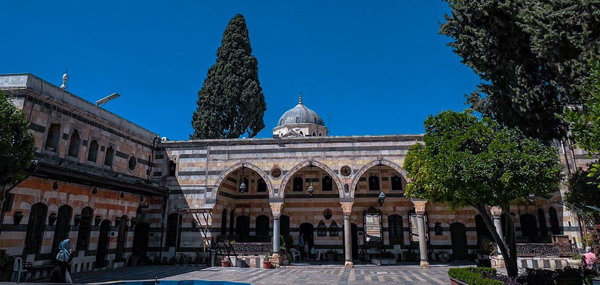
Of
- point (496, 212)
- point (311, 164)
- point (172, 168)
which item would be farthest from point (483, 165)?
point (172, 168)

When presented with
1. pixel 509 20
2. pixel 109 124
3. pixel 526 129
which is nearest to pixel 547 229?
pixel 526 129

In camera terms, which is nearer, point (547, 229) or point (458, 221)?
point (547, 229)

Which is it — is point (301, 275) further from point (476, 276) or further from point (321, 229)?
point (476, 276)

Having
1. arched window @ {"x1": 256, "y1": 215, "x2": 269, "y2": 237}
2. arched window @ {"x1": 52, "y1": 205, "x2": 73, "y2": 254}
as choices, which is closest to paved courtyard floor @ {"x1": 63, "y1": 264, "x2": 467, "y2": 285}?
arched window @ {"x1": 52, "y1": 205, "x2": 73, "y2": 254}

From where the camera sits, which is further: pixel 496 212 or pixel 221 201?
pixel 221 201

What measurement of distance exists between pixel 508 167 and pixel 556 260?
424 inches

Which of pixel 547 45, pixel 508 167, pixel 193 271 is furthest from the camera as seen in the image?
pixel 193 271

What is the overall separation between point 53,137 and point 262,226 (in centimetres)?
1215

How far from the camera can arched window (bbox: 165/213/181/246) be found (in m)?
19.6

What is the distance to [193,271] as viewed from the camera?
1616 centimetres

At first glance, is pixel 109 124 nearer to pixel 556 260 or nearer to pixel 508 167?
pixel 508 167

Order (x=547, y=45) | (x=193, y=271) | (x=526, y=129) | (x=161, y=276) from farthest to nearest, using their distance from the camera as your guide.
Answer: (x=193, y=271), (x=161, y=276), (x=526, y=129), (x=547, y=45)

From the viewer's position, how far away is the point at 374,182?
21781 millimetres

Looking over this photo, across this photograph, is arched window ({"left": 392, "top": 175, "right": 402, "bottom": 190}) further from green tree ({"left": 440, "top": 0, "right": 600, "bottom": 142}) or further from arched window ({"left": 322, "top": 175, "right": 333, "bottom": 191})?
green tree ({"left": 440, "top": 0, "right": 600, "bottom": 142})
